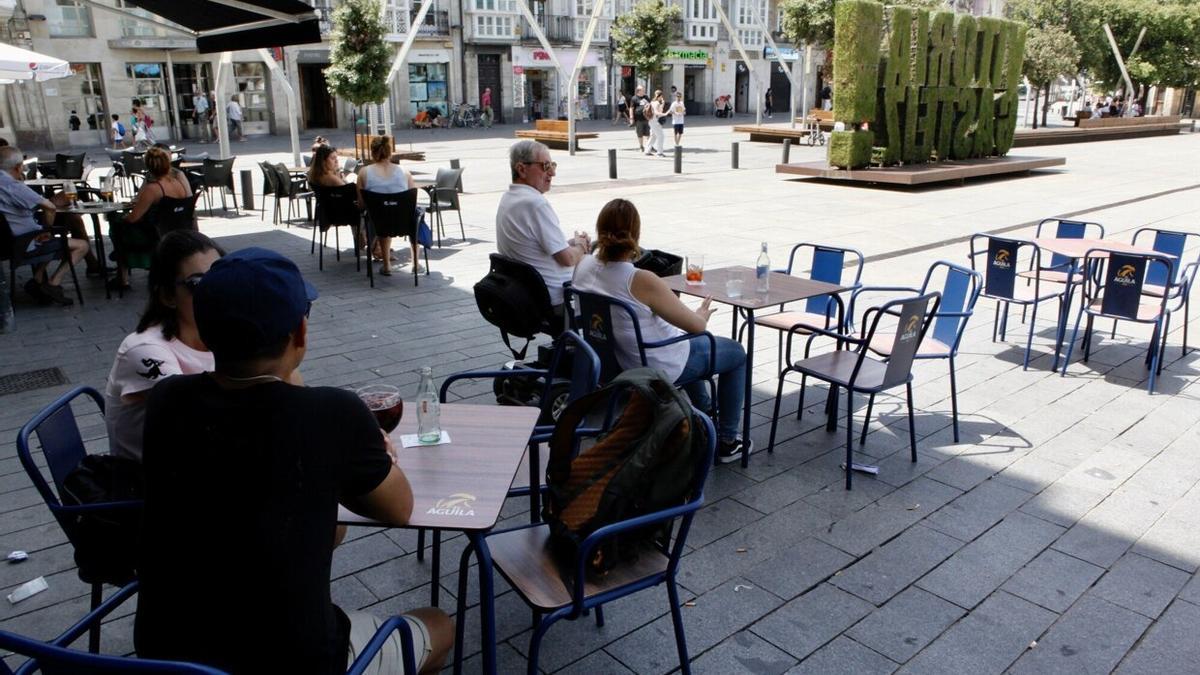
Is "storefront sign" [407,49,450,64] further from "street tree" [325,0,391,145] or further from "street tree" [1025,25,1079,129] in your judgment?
"street tree" [1025,25,1079,129]

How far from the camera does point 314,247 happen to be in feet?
33.3

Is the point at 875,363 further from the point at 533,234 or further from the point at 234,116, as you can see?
the point at 234,116

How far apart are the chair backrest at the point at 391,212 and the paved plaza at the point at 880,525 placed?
1.87 ft

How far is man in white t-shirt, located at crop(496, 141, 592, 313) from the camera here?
16.7 ft

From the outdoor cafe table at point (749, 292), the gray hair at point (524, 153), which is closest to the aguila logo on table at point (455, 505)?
the outdoor cafe table at point (749, 292)

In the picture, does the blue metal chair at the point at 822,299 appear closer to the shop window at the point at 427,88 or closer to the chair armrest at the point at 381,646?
the chair armrest at the point at 381,646

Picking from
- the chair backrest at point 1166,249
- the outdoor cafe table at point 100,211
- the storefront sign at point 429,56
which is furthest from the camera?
the storefront sign at point 429,56

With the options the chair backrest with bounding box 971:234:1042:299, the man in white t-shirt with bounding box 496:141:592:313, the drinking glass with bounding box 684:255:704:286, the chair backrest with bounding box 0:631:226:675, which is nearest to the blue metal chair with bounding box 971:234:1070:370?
the chair backrest with bounding box 971:234:1042:299

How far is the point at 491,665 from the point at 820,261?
3773mm

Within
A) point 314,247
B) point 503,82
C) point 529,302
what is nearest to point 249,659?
point 529,302

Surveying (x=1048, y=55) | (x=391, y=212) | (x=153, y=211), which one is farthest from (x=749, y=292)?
(x=1048, y=55)

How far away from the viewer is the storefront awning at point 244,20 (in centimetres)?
656

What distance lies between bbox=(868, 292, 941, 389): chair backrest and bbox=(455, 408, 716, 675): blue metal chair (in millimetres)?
1882

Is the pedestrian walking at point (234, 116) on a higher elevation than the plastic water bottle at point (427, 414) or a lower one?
higher
